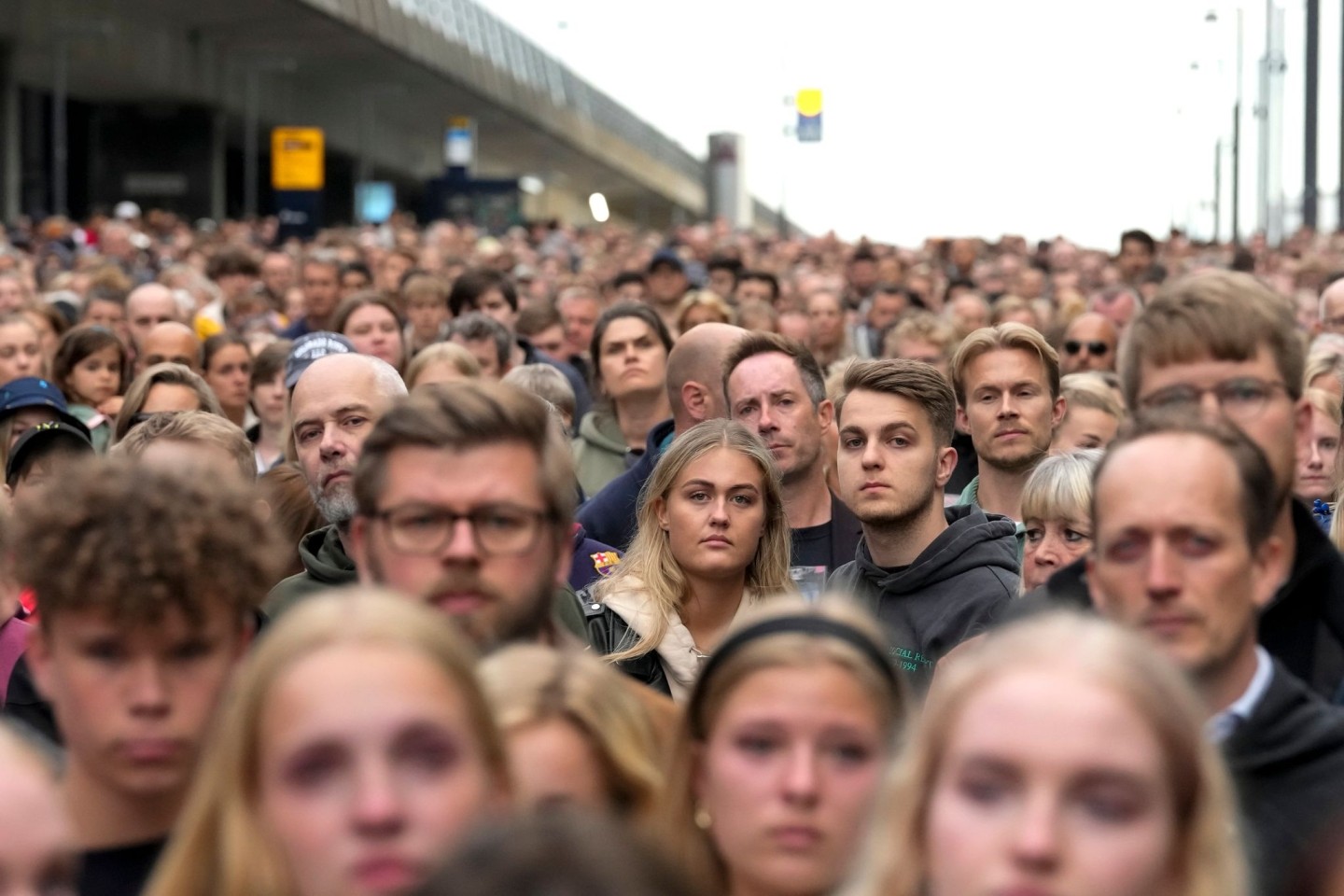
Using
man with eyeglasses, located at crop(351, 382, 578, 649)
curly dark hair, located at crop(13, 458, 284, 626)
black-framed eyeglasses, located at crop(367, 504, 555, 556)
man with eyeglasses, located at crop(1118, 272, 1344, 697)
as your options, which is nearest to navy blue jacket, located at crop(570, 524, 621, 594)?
man with eyeglasses, located at crop(1118, 272, 1344, 697)

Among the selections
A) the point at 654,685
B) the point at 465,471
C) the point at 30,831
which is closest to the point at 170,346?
the point at 654,685

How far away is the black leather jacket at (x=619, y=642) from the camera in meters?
7.55

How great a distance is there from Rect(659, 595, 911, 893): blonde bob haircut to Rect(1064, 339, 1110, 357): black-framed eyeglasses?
9.45 m

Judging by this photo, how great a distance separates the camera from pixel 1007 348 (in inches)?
382

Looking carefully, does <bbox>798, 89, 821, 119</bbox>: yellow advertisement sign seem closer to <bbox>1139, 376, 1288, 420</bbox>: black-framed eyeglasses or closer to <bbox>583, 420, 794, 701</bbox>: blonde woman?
<bbox>583, 420, 794, 701</bbox>: blonde woman

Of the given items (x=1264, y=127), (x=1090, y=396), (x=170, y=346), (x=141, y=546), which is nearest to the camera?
(x=141, y=546)

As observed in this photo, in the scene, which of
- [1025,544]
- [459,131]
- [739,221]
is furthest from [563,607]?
[739,221]

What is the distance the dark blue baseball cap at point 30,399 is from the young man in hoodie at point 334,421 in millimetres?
2026

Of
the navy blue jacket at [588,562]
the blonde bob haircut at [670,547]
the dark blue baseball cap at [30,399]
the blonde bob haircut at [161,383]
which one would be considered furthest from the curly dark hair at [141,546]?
the blonde bob haircut at [161,383]

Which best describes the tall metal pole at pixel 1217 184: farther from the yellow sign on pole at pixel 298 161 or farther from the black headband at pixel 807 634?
the black headband at pixel 807 634

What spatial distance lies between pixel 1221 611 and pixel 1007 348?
17.5 ft

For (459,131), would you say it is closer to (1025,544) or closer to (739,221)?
(739,221)

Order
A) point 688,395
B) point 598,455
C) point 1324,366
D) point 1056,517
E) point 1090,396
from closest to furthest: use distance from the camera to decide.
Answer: point 1056,517 < point 1324,366 < point 1090,396 < point 688,395 < point 598,455

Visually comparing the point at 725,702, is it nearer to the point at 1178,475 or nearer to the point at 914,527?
the point at 1178,475
